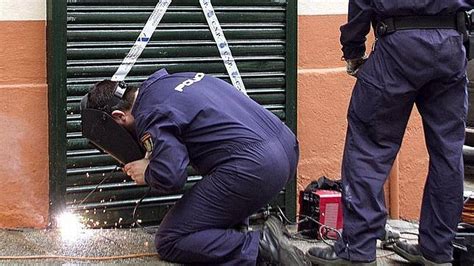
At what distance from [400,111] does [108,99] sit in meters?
1.59

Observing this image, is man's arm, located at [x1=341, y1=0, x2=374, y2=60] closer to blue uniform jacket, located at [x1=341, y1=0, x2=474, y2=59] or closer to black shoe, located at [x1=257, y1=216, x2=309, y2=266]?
blue uniform jacket, located at [x1=341, y1=0, x2=474, y2=59]

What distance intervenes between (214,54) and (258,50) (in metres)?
0.33

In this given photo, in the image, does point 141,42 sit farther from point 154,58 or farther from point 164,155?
point 164,155

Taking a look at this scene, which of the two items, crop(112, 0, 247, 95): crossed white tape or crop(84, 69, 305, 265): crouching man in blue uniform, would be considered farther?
crop(112, 0, 247, 95): crossed white tape

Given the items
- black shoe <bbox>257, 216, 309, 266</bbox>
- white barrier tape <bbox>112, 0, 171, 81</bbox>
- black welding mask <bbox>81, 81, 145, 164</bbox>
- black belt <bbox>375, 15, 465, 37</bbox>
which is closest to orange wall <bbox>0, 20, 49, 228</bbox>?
white barrier tape <bbox>112, 0, 171, 81</bbox>

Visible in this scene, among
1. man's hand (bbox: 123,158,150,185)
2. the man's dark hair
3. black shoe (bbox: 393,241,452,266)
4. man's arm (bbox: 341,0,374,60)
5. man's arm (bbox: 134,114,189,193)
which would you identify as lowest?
black shoe (bbox: 393,241,452,266)

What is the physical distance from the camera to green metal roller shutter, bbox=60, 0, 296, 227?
19.1 feet

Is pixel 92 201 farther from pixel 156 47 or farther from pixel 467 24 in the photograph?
pixel 467 24

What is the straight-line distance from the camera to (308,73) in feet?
21.4

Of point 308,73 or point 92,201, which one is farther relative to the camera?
point 308,73

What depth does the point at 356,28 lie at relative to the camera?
5.01 m

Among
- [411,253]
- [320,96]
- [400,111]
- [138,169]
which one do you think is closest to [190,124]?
[138,169]

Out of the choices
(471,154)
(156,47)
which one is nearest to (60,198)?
(156,47)

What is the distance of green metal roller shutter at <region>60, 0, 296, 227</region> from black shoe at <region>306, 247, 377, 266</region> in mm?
1271
